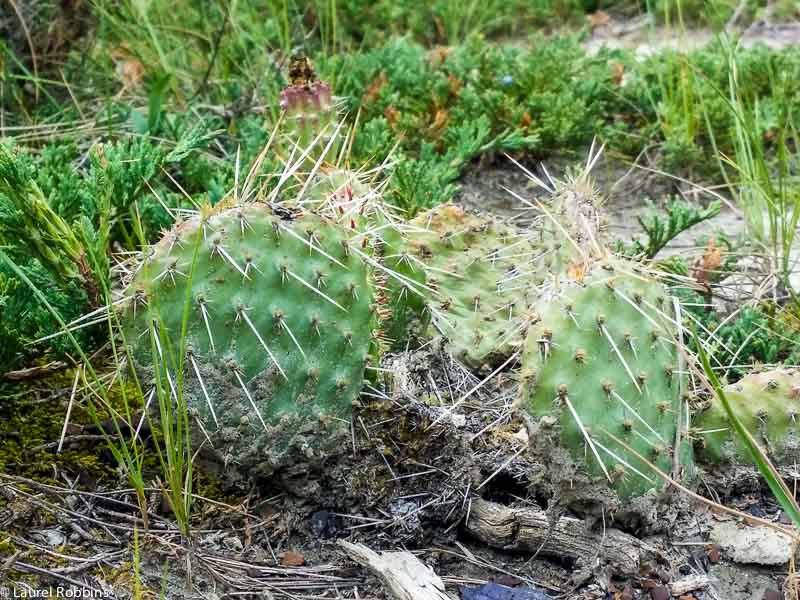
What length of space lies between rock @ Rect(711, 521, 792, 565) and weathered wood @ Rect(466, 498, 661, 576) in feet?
0.75

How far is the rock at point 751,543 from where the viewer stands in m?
2.36

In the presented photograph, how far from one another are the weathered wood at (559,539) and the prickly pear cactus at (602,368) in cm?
Result: 18

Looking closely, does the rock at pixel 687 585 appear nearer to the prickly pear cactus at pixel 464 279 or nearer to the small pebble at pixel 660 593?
the small pebble at pixel 660 593

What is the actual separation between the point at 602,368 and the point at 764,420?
603mm

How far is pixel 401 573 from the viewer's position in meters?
2.17

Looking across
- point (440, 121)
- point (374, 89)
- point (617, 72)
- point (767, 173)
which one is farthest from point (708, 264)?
point (617, 72)

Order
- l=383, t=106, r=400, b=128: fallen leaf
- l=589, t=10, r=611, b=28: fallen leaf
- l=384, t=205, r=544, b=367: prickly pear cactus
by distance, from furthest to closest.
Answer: l=589, t=10, r=611, b=28: fallen leaf
l=383, t=106, r=400, b=128: fallen leaf
l=384, t=205, r=544, b=367: prickly pear cactus

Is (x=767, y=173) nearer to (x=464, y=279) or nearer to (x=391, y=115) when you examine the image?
(x=464, y=279)

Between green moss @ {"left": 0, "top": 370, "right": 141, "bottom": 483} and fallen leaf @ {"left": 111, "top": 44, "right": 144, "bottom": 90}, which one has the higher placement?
fallen leaf @ {"left": 111, "top": 44, "right": 144, "bottom": 90}

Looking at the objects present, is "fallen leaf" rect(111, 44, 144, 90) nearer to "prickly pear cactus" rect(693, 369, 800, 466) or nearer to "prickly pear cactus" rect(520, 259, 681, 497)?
"prickly pear cactus" rect(520, 259, 681, 497)

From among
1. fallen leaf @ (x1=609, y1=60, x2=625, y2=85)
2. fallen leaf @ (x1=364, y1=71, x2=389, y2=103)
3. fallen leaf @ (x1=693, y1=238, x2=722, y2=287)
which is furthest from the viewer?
fallen leaf @ (x1=609, y1=60, x2=625, y2=85)

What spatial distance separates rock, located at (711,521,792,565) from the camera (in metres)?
2.36

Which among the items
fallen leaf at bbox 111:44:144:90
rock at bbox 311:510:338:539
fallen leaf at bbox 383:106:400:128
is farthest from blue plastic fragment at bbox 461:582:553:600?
fallen leaf at bbox 111:44:144:90

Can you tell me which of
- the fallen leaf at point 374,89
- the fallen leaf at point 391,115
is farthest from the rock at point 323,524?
the fallen leaf at point 374,89
